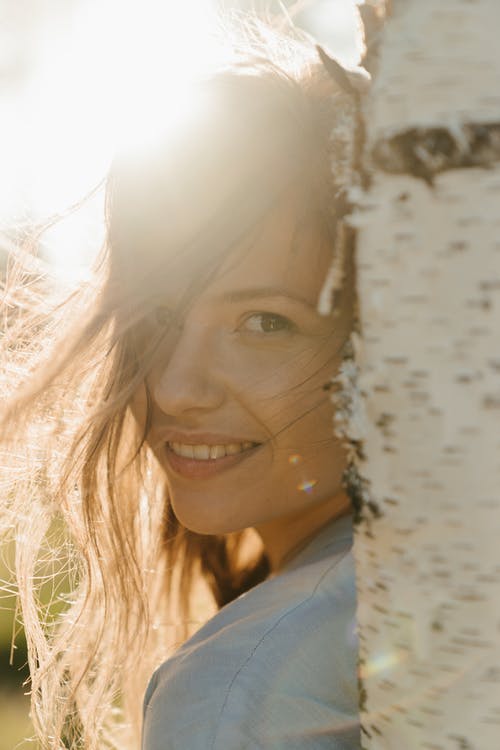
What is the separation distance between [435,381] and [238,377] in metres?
0.91

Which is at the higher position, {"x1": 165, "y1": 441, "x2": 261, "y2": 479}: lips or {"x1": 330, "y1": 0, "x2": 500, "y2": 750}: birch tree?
{"x1": 330, "y1": 0, "x2": 500, "y2": 750}: birch tree

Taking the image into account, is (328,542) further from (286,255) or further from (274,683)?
(286,255)

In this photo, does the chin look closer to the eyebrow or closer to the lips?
the lips

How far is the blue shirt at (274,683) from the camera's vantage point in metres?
1.49

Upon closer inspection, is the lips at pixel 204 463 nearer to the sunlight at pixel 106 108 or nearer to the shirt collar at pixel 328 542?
the shirt collar at pixel 328 542

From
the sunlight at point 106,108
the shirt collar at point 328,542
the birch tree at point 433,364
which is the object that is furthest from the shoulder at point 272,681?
the sunlight at point 106,108

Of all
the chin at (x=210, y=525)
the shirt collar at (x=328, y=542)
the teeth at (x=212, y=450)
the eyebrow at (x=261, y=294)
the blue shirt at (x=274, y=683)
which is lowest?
the shirt collar at (x=328, y=542)

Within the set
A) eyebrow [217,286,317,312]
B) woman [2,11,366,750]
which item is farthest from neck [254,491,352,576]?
eyebrow [217,286,317,312]

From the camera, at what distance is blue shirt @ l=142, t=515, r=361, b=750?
1.49 meters

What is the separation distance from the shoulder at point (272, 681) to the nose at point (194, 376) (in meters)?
0.43

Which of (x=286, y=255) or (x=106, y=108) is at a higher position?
(x=106, y=108)

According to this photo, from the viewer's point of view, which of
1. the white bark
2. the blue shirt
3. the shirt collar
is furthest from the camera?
the shirt collar

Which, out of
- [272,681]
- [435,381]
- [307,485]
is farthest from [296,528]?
[435,381]

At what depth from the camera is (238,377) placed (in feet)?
5.92
